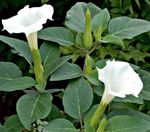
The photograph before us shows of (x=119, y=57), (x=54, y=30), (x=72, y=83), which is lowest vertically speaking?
(x=119, y=57)

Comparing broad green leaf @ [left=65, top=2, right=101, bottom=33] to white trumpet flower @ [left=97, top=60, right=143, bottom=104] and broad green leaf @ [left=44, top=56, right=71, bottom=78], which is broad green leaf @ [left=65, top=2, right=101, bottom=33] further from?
white trumpet flower @ [left=97, top=60, right=143, bottom=104]

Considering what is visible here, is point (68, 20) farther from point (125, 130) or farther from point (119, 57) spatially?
point (119, 57)

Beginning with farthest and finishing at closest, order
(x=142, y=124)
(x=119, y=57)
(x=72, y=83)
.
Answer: (x=119, y=57) < (x=72, y=83) < (x=142, y=124)

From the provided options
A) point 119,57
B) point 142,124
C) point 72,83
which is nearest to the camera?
point 142,124

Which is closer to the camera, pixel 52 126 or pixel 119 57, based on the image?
pixel 52 126

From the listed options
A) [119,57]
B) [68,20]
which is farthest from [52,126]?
[119,57]

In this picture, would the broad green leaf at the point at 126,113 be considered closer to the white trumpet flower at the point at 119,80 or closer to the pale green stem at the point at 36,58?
the white trumpet flower at the point at 119,80

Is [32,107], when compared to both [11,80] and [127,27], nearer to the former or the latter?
[11,80]

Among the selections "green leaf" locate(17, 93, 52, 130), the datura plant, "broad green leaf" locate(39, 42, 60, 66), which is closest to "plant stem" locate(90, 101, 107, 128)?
the datura plant

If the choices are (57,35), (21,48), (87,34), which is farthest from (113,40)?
(21,48)

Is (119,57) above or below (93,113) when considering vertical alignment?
below
